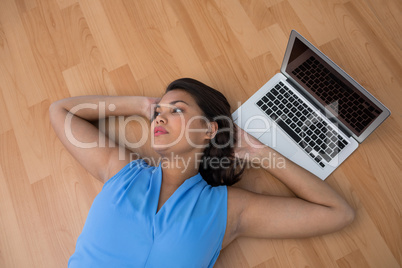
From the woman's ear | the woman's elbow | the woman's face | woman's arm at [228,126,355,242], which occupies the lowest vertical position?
the woman's elbow

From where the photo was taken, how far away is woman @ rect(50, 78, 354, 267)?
37.9 inches

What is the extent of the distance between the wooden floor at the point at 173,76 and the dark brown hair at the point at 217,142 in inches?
3.4

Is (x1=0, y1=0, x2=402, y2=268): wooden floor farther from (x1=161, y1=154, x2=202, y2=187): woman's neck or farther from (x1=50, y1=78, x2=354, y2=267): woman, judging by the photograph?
(x1=161, y1=154, x2=202, y2=187): woman's neck

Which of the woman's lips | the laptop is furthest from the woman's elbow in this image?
the woman's lips

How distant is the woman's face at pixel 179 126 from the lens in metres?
1.03

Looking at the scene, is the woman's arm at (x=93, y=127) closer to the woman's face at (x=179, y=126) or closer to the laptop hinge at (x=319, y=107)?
the woman's face at (x=179, y=126)

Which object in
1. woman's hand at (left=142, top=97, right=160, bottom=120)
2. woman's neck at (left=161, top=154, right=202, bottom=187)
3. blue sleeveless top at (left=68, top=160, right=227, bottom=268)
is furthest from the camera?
woman's hand at (left=142, top=97, right=160, bottom=120)

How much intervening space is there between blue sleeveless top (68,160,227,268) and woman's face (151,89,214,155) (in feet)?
0.41

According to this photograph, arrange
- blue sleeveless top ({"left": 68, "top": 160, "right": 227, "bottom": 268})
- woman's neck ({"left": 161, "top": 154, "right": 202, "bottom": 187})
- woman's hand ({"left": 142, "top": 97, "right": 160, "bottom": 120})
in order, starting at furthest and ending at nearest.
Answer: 1. woman's hand ({"left": 142, "top": 97, "right": 160, "bottom": 120})
2. woman's neck ({"left": 161, "top": 154, "right": 202, "bottom": 187})
3. blue sleeveless top ({"left": 68, "top": 160, "right": 227, "bottom": 268})

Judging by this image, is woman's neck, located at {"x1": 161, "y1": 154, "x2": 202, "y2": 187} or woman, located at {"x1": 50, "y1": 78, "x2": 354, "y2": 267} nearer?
woman, located at {"x1": 50, "y1": 78, "x2": 354, "y2": 267}

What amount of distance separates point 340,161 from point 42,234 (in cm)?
116

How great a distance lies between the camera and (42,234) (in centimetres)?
123

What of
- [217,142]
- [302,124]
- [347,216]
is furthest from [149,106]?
[347,216]

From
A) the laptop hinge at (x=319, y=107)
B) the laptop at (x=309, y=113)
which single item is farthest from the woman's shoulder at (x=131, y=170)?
the laptop hinge at (x=319, y=107)
